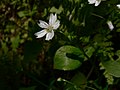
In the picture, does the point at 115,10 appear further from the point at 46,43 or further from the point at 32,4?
the point at 32,4

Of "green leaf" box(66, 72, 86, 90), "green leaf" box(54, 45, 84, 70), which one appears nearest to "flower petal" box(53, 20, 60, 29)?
"green leaf" box(54, 45, 84, 70)

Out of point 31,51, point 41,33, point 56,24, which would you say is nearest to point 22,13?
point 31,51

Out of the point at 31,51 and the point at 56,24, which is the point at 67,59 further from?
the point at 31,51

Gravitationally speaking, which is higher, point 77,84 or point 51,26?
point 51,26

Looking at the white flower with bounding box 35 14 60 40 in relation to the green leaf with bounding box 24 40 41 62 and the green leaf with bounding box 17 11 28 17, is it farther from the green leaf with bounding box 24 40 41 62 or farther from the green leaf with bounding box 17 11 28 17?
the green leaf with bounding box 17 11 28 17

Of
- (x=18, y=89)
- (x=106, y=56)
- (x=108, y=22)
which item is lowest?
(x=18, y=89)

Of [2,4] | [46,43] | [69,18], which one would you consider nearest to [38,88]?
[46,43]
